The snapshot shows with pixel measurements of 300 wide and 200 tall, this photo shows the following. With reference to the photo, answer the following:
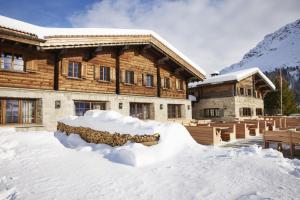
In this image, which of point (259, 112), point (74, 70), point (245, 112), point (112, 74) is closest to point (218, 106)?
point (245, 112)

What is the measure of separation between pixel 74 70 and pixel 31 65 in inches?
101

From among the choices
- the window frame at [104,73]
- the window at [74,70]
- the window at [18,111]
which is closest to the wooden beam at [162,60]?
the window frame at [104,73]

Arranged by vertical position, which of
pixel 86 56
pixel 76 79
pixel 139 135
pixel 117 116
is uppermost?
pixel 86 56

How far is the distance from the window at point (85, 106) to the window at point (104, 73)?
169 centimetres

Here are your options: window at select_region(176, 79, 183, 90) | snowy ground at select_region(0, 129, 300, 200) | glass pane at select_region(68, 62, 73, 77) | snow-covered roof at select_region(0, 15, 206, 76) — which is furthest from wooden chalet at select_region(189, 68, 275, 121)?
snowy ground at select_region(0, 129, 300, 200)

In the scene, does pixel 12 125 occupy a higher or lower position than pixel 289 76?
lower

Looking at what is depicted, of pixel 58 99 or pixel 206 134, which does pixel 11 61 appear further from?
pixel 206 134

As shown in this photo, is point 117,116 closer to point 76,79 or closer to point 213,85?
point 76,79

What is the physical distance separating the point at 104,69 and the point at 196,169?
1141 cm

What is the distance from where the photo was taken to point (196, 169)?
20.4 ft

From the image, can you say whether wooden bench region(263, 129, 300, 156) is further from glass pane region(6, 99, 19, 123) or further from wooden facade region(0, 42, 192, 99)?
glass pane region(6, 99, 19, 123)

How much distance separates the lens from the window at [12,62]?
457 inches

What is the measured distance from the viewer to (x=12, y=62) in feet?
39.0

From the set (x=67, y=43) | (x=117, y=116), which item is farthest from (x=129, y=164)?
(x=67, y=43)
